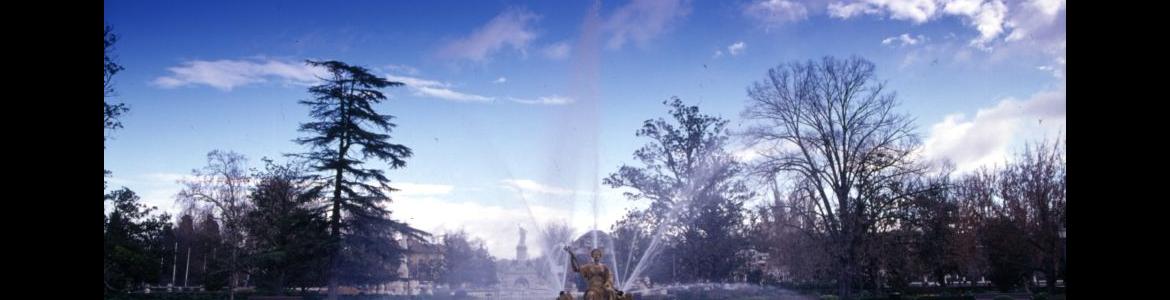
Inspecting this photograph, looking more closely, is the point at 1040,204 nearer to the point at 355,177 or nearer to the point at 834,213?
the point at 834,213

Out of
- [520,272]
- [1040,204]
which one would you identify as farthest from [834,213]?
[520,272]

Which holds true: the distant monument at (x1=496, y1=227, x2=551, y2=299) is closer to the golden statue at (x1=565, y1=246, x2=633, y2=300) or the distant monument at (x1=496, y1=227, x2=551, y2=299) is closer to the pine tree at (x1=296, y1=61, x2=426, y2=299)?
the pine tree at (x1=296, y1=61, x2=426, y2=299)

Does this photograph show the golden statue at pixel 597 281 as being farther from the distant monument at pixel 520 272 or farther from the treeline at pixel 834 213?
the distant monument at pixel 520 272

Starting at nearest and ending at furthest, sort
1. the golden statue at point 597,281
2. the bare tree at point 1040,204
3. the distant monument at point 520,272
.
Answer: the golden statue at point 597,281
the bare tree at point 1040,204
the distant monument at point 520,272

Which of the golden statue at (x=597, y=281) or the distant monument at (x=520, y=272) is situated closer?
the golden statue at (x=597, y=281)

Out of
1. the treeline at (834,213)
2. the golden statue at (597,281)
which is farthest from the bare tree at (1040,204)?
the golden statue at (597,281)

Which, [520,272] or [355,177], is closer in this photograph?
[355,177]

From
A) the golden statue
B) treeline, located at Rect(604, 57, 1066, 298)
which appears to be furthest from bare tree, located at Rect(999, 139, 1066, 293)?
the golden statue
